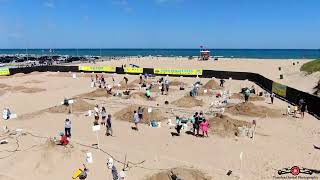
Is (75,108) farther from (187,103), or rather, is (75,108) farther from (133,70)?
(133,70)

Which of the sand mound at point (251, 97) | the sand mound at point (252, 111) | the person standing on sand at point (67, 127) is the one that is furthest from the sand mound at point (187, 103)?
the person standing on sand at point (67, 127)

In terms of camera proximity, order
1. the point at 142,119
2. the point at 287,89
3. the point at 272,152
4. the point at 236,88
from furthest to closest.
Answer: the point at 236,88
the point at 287,89
the point at 142,119
the point at 272,152

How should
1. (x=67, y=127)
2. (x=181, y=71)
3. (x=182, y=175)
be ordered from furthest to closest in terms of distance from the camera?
(x=181, y=71) → (x=67, y=127) → (x=182, y=175)

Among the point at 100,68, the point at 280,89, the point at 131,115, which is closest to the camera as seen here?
the point at 131,115

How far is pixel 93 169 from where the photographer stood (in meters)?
16.7

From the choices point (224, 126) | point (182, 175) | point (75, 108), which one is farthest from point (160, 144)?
point (75, 108)

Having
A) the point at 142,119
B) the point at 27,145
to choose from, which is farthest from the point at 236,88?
the point at 27,145

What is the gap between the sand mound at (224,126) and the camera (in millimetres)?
22094

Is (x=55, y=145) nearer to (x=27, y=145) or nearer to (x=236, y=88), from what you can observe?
(x=27, y=145)

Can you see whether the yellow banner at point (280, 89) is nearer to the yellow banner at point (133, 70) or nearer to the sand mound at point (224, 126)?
the sand mound at point (224, 126)

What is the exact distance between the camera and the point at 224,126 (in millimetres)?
22688

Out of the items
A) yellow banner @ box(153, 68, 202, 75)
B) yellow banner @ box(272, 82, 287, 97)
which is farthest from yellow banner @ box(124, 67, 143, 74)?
yellow banner @ box(272, 82, 287, 97)

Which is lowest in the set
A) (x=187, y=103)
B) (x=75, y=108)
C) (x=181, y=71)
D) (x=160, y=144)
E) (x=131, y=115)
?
(x=160, y=144)

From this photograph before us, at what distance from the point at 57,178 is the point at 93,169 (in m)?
1.61
